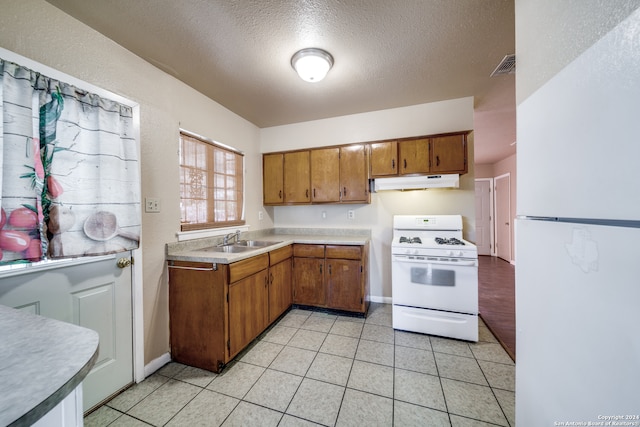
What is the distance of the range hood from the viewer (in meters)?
2.52

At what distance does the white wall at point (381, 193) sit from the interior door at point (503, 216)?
11.9ft

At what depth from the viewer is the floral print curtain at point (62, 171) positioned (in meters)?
1.17

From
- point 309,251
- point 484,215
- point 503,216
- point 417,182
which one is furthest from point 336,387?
point 484,215

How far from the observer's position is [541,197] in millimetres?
800

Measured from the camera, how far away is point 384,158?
2.80 metres

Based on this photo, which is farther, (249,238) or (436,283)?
(249,238)

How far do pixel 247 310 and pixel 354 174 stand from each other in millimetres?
1966

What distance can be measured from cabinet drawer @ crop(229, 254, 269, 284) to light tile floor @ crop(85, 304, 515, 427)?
715 millimetres

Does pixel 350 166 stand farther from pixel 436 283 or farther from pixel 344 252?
pixel 436 283

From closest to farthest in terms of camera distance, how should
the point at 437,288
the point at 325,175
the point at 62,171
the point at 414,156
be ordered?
the point at 62,171, the point at 437,288, the point at 414,156, the point at 325,175

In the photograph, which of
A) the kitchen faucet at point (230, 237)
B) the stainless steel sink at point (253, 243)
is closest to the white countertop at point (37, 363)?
the kitchen faucet at point (230, 237)

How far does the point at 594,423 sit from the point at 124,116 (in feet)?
8.68

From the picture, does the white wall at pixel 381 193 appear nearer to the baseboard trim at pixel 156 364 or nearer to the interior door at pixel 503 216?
the baseboard trim at pixel 156 364

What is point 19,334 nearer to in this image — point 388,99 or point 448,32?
point 448,32
